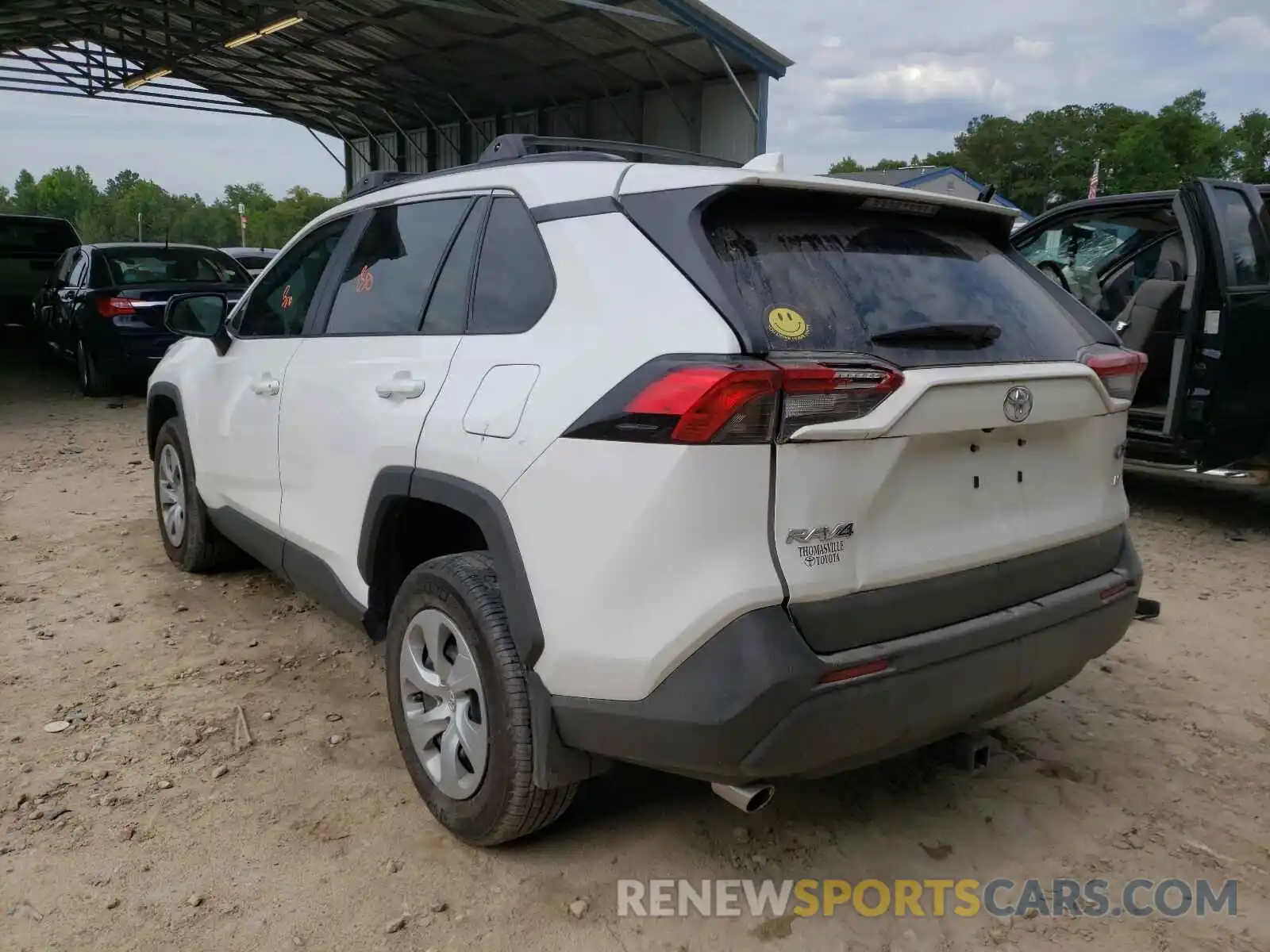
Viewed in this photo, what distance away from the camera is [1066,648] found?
2504 mm

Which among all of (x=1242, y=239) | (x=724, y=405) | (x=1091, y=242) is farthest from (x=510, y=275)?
(x=1091, y=242)

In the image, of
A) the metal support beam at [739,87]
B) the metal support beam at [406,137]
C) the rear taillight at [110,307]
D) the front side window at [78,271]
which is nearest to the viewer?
the rear taillight at [110,307]

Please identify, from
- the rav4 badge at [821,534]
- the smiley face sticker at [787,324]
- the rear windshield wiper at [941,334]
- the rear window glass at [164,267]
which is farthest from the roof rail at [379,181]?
the rear window glass at [164,267]

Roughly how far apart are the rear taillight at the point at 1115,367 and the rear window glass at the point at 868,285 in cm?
5

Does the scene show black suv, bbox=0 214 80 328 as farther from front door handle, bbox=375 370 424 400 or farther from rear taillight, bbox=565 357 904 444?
rear taillight, bbox=565 357 904 444

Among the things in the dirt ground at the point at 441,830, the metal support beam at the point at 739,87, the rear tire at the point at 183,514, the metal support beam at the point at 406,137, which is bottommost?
the dirt ground at the point at 441,830

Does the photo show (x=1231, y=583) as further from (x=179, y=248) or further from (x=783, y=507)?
(x=179, y=248)

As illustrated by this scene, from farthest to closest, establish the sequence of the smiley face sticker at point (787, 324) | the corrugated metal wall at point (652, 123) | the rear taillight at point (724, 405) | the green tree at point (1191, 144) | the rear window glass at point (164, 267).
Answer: the green tree at point (1191, 144) < the corrugated metal wall at point (652, 123) < the rear window glass at point (164, 267) < the smiley face sticker at point (787, 324) < the rear taillight at point (724, 405)

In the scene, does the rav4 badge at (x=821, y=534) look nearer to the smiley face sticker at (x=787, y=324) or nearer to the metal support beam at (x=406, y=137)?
the smiley face sticker at (x=787, y=324)

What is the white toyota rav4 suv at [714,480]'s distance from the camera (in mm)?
2033

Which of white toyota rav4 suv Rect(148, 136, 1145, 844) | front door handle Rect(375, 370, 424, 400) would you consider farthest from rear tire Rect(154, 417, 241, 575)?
front door handle Rect(375, 370, 424, 400)

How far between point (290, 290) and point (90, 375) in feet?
27.5

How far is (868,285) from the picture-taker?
2.35m

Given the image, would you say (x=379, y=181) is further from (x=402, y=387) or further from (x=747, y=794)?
(x=747, y=794)
